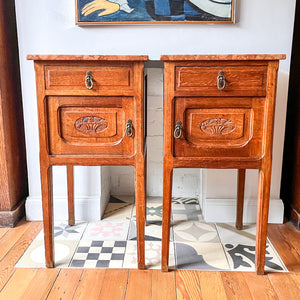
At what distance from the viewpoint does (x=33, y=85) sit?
1914mm

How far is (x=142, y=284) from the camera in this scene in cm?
141

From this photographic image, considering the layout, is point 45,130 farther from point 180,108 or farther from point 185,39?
point 185,39

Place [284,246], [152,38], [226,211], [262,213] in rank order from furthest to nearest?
1. [226,211]
2. [152,38]
3. [284,246]
4. [262,213]

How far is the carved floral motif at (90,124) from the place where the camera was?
4.58ft

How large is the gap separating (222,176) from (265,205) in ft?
1.85

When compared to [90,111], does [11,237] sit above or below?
below

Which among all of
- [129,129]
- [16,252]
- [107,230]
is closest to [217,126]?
[129,129]

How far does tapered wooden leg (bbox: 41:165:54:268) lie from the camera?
1463 mm

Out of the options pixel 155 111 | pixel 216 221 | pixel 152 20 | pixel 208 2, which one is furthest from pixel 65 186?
pixel 208 2

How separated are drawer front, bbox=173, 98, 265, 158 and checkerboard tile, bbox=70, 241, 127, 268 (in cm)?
60

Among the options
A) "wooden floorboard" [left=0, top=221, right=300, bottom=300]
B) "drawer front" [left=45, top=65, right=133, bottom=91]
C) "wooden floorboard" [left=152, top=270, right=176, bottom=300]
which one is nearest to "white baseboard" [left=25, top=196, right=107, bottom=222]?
"wooden floorboard" [left=0, top=221, right=300, bottom=300]

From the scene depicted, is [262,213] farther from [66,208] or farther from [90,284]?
[66,208]

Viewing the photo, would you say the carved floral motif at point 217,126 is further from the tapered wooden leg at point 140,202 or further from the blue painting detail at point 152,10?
the blue painting detail at point 152,10

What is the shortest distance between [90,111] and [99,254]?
2.34ft
